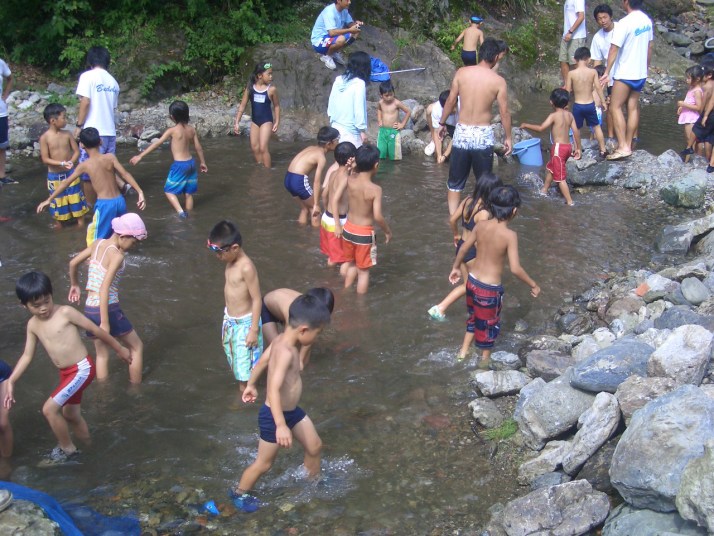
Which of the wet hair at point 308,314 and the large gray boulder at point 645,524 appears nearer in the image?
the large gray boulder at point 645,524

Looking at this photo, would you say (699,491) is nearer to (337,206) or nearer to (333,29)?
(337,206)

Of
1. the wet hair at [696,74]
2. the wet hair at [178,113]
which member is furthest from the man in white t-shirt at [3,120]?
the wet hair at [696,74]

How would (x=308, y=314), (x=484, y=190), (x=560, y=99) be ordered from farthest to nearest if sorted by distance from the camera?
(x=560, y=99) < (x=484, y=190) < (x=308, y=314)

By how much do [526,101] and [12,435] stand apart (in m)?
12.1

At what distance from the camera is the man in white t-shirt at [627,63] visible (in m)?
10.3

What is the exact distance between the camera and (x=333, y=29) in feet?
41.2

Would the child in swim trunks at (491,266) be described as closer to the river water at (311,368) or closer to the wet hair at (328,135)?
the river water at (311,368)

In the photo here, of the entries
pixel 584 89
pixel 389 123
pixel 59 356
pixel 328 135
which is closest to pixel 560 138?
pixel 584 89

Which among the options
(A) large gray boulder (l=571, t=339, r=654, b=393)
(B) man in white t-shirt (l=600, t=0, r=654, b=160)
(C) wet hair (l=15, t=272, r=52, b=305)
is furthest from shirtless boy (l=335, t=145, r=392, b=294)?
A: (B) man in white t-shirt (l=600, t=0, r=654, b=160)

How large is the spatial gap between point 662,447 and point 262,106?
310 inches

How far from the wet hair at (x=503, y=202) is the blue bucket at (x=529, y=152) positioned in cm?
550

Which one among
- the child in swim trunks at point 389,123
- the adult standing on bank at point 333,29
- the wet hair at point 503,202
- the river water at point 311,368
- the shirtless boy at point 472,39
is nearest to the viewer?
the river water at point 311,368

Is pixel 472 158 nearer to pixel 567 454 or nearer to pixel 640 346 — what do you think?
pixel 640 346

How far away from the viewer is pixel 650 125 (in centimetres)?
1336
